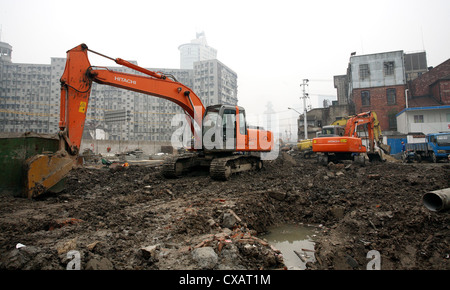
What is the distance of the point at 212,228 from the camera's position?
3.69 meters

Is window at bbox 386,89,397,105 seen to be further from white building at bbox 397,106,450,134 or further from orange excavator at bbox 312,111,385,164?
orange excavator at bbox 312,111,385,164

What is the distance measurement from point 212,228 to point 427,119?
36.2 m

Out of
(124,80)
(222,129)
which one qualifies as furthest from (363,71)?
(124,80)

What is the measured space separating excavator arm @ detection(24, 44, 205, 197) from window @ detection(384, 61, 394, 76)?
3761 centimetres

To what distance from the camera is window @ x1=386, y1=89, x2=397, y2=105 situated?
3516 cm

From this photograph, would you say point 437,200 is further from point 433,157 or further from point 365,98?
point 365,98

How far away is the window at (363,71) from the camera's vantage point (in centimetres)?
3662

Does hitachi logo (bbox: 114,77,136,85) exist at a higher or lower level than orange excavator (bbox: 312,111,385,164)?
higher

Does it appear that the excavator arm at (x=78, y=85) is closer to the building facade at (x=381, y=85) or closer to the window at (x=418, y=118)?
the window at (x=418, y=118)

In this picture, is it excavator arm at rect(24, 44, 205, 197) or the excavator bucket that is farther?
excavator arm at rect(24, 44, 205, 197)

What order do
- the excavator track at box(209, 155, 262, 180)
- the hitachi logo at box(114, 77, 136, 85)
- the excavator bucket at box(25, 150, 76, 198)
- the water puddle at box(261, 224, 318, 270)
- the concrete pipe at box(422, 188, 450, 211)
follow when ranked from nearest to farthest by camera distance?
the concrete pipe at box(422, 188, 450, 211) → the water puddle at box(261, 224, 318, 270) → the excavator bucket at box(25, 150, 76, 198) → the hitachi logo at box(114, 77, 136, 85) → the excavator track at box(209, 155, 262, 180)

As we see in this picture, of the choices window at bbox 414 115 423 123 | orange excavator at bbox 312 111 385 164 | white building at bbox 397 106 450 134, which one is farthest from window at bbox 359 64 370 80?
orange excavator at bbox 312 111 385 164

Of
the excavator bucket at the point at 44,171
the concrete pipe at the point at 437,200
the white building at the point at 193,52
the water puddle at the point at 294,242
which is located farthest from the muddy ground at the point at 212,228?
the white building at the point at 193,52
